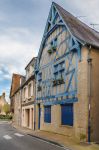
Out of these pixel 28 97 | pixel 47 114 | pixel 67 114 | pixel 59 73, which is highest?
pixel 59 73

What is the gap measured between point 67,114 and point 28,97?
35.4 feet

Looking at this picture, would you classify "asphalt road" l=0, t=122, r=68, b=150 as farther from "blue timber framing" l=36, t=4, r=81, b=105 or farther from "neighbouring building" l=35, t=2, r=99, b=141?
"blue timber framing" l=36, t=4, r=81, b=105

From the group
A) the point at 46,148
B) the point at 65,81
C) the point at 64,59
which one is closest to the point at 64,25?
the point at 64,59

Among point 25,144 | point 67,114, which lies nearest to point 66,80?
point 67,114

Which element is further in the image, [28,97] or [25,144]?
[28,97]

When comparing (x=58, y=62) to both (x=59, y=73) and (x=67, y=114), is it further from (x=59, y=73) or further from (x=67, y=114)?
(x=67, y=114)

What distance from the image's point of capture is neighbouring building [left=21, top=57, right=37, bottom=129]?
1045 inches

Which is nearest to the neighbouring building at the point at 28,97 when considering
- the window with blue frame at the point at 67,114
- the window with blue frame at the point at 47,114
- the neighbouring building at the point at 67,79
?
the neighbouring building at the point at 67,79

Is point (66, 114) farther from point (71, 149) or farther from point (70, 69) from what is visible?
point (71, 149)

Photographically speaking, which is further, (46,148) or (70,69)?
(70,69)

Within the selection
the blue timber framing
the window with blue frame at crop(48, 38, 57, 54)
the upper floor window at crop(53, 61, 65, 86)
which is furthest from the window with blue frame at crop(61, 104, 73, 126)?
the window with blue frame at crop(48, 38, 57, 54)

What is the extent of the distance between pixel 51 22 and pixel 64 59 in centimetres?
425

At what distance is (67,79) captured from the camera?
18.1 metres

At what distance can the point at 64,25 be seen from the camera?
19359 millimetres
